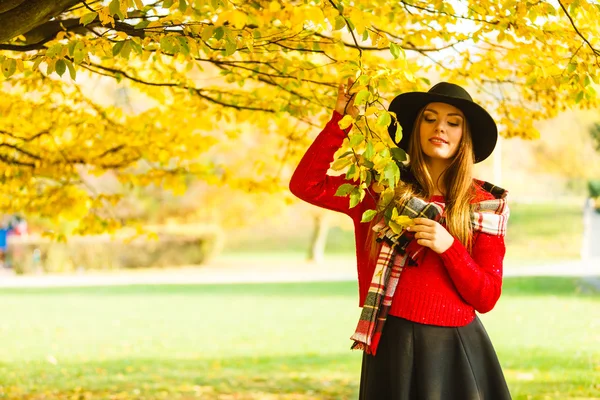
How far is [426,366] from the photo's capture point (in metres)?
2.64

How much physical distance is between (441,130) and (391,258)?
18.8 inches

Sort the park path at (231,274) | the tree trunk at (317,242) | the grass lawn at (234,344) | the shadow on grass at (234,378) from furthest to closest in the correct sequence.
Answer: the tree trunk at (317,242)
the park path at (231,274)
the grass lawn at (234,344)
the shadow on grass at (234,378)

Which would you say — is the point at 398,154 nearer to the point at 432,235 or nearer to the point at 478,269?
the point at 432,235

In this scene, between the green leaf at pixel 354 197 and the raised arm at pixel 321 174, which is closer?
the green leaf at pixel 354 197

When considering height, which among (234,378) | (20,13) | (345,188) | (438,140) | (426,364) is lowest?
(234,378)

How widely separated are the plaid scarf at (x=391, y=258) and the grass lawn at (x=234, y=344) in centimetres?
370

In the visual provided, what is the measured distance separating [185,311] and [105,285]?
20.0ft

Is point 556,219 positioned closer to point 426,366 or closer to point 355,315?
point 355,315

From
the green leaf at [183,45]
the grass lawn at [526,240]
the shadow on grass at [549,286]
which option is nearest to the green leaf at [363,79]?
the green leaf at [183,45]

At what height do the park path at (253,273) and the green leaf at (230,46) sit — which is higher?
the green leaf at (230,46)

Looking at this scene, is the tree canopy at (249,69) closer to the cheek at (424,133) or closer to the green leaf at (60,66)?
the green leaf at (60,66)

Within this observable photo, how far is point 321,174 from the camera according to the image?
2.81 metres

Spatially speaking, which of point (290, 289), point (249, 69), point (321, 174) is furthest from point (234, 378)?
point (290, 289)

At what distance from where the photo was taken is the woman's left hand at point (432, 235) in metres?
2.54
